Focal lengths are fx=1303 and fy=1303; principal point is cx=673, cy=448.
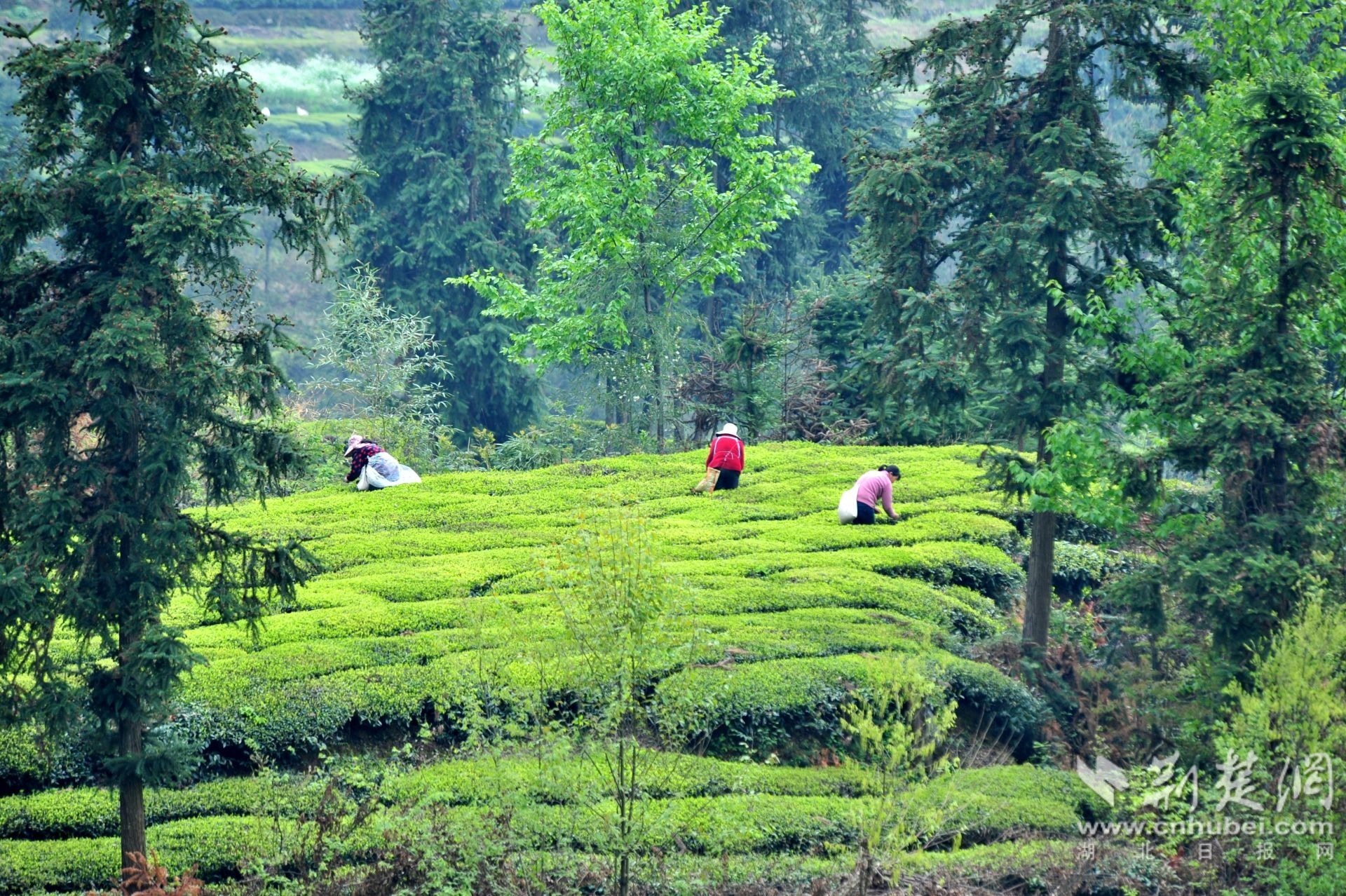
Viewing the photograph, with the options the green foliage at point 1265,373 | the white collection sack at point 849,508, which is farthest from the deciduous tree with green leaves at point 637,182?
the green foliage at point 1265,373

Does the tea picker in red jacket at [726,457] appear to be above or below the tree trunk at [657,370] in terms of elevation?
below

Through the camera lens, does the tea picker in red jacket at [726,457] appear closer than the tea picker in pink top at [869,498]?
No

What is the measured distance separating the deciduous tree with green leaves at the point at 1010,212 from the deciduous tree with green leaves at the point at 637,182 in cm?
1191

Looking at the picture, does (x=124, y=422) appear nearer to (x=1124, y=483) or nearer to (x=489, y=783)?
(x=489, y=783)

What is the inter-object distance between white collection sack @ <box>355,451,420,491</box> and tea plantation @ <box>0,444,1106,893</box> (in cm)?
142

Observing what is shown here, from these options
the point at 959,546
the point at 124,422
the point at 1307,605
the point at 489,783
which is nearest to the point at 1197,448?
the point at 1307,605

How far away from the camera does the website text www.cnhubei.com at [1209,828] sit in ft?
39.0

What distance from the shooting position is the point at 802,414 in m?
30.6

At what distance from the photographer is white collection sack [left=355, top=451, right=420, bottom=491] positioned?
78.5ft

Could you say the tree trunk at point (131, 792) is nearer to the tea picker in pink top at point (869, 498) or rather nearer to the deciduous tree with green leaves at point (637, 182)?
the tea picker in pink top at point (869, 498)

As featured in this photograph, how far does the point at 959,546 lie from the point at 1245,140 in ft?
27.4
